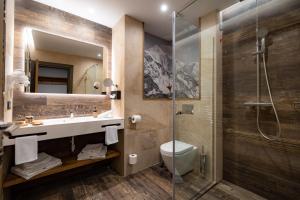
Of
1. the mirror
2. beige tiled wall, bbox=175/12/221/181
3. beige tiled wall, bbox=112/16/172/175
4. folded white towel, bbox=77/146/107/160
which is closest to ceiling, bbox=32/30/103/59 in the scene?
the mirror

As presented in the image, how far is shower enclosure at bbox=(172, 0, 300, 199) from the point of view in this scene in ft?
5.09

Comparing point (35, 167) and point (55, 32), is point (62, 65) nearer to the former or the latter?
point (55, 32)

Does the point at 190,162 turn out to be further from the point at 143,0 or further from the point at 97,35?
the point at 97,35

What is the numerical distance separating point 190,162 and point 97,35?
2.38m

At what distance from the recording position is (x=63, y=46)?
2154mm

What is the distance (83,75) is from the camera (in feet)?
7.64

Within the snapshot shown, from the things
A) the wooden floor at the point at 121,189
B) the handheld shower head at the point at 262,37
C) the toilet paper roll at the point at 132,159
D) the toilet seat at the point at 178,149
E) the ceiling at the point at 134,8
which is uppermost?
the ceiling at the point at 134,8

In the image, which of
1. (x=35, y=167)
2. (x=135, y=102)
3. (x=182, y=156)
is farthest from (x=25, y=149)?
(x=182, y=156)

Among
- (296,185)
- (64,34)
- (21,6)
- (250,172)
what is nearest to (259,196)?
(250,172)

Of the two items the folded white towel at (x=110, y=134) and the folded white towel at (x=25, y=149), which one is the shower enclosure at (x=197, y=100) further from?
the folded white towel at (x=25, y=149)

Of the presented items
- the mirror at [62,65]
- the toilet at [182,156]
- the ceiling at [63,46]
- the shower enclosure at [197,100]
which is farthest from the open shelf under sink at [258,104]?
the ceiling at [63,46]

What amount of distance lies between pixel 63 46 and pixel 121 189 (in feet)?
6.90

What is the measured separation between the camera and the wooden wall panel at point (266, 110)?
152 cm

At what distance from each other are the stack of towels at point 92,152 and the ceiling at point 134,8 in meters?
1.93
